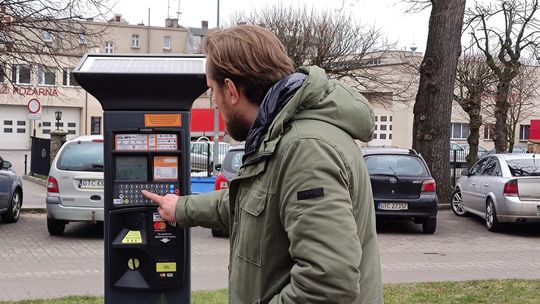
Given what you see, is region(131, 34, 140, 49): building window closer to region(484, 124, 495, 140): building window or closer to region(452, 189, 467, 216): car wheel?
region(484, 124, 495, 140): building window

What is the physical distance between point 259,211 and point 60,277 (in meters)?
6.74

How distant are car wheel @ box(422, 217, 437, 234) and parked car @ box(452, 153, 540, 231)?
116 centimetres

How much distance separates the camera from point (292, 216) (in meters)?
1.93

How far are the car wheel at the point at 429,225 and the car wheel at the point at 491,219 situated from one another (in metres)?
1.15

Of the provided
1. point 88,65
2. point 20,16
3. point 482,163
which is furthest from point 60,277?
point 482,163

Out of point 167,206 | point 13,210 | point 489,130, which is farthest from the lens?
point 489,130

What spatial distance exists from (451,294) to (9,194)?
873 centimetres

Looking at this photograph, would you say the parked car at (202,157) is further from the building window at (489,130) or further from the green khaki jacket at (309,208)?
the green khaki jacket at (309,208)

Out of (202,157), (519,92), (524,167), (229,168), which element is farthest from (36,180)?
(519,92)

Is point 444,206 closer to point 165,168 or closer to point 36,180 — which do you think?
point 36,180

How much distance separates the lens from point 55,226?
11594 mm

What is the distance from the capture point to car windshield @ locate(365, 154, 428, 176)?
12742mm

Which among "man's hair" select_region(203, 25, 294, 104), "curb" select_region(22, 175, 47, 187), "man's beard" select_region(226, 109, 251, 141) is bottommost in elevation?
"curb" select_region(22, 175, 47, 187)

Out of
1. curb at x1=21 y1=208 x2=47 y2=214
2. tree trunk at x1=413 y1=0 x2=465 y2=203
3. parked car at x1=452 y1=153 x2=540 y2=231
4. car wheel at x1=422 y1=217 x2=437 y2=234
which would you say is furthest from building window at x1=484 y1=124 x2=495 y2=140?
curb at x1=21 y1=208 x2=47 y2=214
